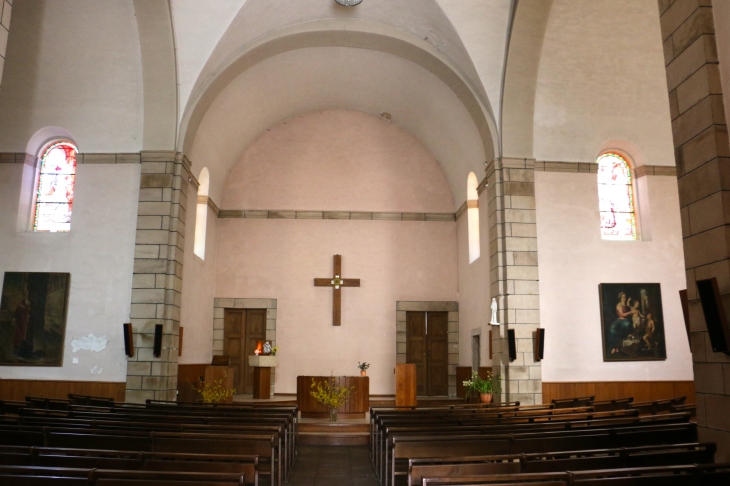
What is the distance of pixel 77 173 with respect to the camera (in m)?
11.2

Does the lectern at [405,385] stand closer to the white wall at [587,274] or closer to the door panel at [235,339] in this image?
the white wall at [587,274]

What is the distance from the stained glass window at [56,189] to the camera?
11.7m

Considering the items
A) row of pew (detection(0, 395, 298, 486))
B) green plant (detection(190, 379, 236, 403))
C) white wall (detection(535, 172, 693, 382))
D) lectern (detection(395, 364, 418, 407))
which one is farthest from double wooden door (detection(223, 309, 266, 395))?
row of pew (detection(0, 395, 298, 486))

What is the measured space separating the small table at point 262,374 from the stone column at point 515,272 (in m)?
4.68

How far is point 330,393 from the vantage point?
10617 millimetres

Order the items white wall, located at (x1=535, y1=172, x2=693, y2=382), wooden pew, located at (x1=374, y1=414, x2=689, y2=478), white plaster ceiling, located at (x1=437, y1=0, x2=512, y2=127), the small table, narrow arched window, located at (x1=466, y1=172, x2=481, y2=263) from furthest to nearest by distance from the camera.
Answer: narrow arched window, located at (x1=466, y1=172, x2=481, y2=263) → the small table → white wall, located at (x1=535, y1=172, x2=693, y2=382) → white plaster ceiling, located at (x1=437, y1=0, x2=512, y2=127) → wooden pew, located at (x1=374, y1=414, x2=689, y2=478)

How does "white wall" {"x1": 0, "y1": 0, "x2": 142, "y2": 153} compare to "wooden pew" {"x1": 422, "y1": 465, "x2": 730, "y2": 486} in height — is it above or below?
above

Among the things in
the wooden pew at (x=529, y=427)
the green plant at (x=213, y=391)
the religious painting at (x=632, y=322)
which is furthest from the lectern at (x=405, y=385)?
the wooden pew at (x=529, y=427)

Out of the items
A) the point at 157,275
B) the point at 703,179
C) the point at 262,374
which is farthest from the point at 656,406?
the point at 157,275

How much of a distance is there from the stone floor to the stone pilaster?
3.43m

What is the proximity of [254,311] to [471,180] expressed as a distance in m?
6.03

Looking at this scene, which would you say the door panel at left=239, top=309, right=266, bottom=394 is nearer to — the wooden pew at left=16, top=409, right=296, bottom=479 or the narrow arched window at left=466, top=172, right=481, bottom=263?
the narrow arched window at left=466, top=172, right=481, bottom=263

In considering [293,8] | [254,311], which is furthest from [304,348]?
[293,8]

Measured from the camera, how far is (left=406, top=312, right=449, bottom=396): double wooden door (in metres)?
15.0
